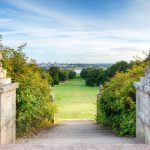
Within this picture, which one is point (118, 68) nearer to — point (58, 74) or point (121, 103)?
point (58, 74)

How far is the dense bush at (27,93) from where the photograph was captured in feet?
51.4

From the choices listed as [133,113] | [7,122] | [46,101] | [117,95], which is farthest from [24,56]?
[7,122]

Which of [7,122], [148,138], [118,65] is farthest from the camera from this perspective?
[118,65]

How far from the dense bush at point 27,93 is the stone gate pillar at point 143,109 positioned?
16.0 feet

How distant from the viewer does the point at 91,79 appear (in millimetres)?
69688

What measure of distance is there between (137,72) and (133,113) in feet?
10.6

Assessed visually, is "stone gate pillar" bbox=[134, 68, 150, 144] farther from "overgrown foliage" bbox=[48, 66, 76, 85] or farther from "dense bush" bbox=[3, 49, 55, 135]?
"overgrown foliage" bbox=[48, 66, 76, 85]

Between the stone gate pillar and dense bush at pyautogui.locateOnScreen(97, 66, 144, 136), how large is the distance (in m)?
2.47

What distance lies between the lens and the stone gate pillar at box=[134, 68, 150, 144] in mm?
10663

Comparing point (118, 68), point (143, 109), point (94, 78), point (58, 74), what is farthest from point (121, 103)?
point (58, 74)

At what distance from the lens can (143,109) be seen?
11.4m

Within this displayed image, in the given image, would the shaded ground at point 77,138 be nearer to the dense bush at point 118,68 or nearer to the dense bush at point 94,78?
the dense bush at point 118,68

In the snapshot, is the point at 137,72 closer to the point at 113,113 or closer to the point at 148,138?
the point at 113,113

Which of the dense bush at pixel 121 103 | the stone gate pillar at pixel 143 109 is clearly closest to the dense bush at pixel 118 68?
the dense bush at pixel 121 103
